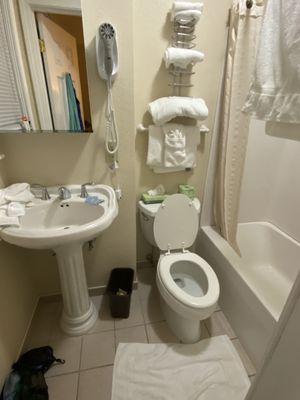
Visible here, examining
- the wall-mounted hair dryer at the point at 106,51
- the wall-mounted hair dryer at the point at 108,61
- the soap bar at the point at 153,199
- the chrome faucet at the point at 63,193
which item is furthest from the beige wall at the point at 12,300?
the soap bar at the point at 153,199

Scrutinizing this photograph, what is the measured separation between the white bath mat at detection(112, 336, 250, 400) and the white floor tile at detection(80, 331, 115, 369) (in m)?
0.06

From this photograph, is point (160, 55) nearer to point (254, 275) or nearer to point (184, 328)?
point (254, 275)

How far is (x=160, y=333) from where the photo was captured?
1393mm

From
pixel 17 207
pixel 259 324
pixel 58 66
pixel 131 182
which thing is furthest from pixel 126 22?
pixel 259 324

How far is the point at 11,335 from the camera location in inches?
45.8

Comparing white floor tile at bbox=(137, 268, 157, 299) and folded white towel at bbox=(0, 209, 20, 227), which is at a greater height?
folded white towel at bbox=(0, 209, 20, 227)

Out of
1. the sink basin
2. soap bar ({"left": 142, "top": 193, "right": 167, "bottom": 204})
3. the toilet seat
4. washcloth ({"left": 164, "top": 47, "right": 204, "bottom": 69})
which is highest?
washcloth ({"left": 164, "top": 47, "right": 204, "bottom": 69})

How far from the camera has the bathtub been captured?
3.83 feet

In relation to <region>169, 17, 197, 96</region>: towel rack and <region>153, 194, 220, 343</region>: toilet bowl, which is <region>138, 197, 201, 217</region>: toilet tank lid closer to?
<region>153, 194, 220, 343</region>: toilet bowl

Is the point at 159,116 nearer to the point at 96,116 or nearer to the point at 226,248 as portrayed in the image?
the point at 96,116

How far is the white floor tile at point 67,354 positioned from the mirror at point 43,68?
1277 mm

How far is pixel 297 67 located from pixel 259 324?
1202 millimetres

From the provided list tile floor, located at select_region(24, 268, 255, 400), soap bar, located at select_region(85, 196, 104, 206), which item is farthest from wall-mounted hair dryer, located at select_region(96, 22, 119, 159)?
tile floor, located at select_region(24, 268, 255, 400)

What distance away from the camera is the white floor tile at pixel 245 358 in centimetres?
120
